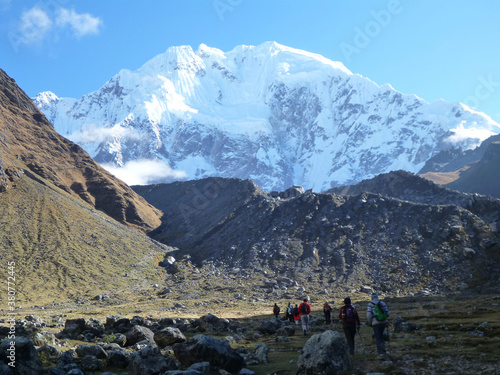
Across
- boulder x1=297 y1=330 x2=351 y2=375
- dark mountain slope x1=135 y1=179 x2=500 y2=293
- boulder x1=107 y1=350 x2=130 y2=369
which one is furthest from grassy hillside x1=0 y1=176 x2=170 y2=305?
boulder x1=297 y1=330 x2=351 y2=375

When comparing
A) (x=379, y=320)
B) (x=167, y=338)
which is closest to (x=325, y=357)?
(x=379, y=320)

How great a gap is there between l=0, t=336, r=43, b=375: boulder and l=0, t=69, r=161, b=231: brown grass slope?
12548 centimetres

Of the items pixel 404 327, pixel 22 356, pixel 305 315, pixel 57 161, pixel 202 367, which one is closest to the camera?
pixel 22 356

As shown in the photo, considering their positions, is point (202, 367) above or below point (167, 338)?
above

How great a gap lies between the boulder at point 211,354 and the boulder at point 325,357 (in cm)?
296

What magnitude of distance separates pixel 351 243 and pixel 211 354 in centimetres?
8167

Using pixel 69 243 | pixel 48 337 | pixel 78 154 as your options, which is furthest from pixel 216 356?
pixel 78 154

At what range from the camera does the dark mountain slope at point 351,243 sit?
7594 centimetres

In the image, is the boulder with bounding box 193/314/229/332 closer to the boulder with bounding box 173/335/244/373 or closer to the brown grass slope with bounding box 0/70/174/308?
the boulder with bounding box 173/335/244/373

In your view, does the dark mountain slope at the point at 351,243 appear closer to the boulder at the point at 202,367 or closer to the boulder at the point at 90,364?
the boulder at the point at 202,367

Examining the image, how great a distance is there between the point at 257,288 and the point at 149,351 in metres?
70.5

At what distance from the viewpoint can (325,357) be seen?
14.4 metres

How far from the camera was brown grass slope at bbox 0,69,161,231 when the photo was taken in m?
135

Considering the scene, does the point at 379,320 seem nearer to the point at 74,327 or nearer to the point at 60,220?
the point at 74,327
